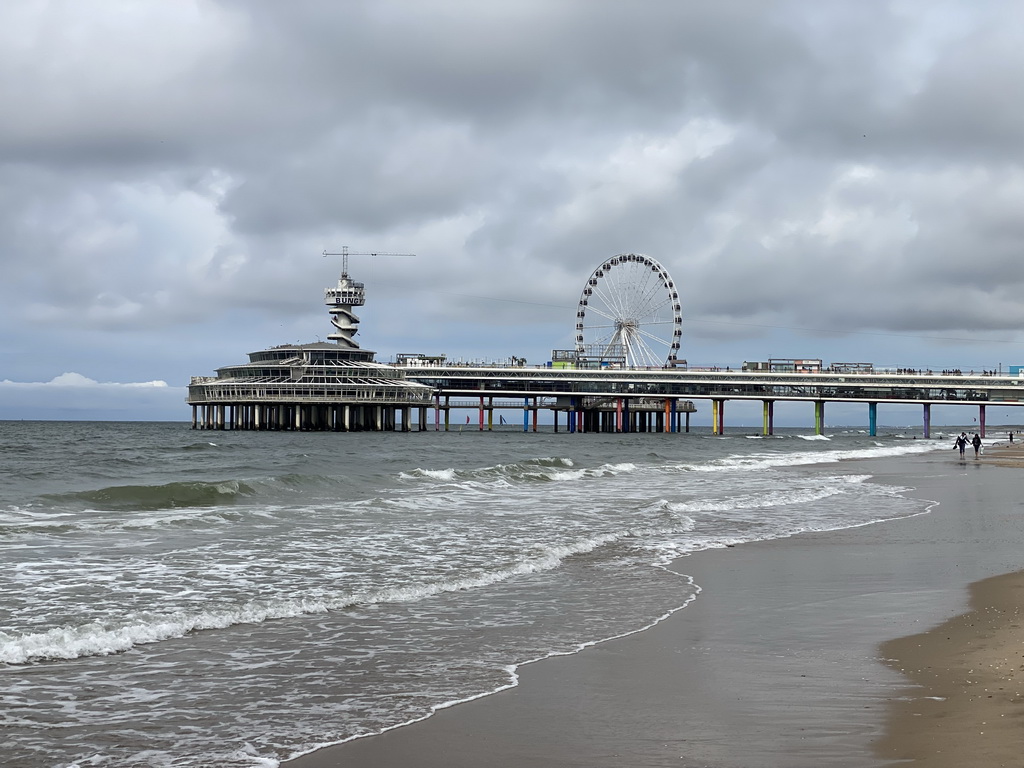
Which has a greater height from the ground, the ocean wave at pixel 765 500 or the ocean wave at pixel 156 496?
the ocean wave at pixel 156 496

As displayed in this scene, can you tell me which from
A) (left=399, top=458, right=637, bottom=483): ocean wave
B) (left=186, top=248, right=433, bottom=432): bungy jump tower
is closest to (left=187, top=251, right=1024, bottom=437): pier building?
(left=186, top=248, right=433, bottom=432): bungy jump tower

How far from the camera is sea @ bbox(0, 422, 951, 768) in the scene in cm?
679

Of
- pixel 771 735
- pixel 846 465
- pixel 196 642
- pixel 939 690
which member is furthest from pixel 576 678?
pixel 846 465

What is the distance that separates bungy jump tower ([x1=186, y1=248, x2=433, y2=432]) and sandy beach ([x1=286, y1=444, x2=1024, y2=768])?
94392 millimetres

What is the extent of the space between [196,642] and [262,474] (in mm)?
25967

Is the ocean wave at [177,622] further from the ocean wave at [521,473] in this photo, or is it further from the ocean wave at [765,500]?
the ocean wave at [521,473]

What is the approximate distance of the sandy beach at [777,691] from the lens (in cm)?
585

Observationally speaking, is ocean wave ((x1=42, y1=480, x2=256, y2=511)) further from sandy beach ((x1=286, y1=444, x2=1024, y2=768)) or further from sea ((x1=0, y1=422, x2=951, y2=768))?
sandy beach ((x1=286, y1=444, x2=1024, y2=768))

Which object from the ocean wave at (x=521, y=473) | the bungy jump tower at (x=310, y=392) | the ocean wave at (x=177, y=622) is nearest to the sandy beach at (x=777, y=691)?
the ocean wave at (x=177, y=622)

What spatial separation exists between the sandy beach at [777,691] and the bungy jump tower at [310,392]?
310 feet

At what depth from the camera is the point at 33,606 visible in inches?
414

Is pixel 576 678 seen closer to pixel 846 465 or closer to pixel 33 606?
pixel 33 606

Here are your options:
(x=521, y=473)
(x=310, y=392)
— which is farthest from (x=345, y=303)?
(x=521, y=473)

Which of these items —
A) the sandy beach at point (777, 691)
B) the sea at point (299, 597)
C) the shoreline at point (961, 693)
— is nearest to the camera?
the shoreline at point (961, 693)
